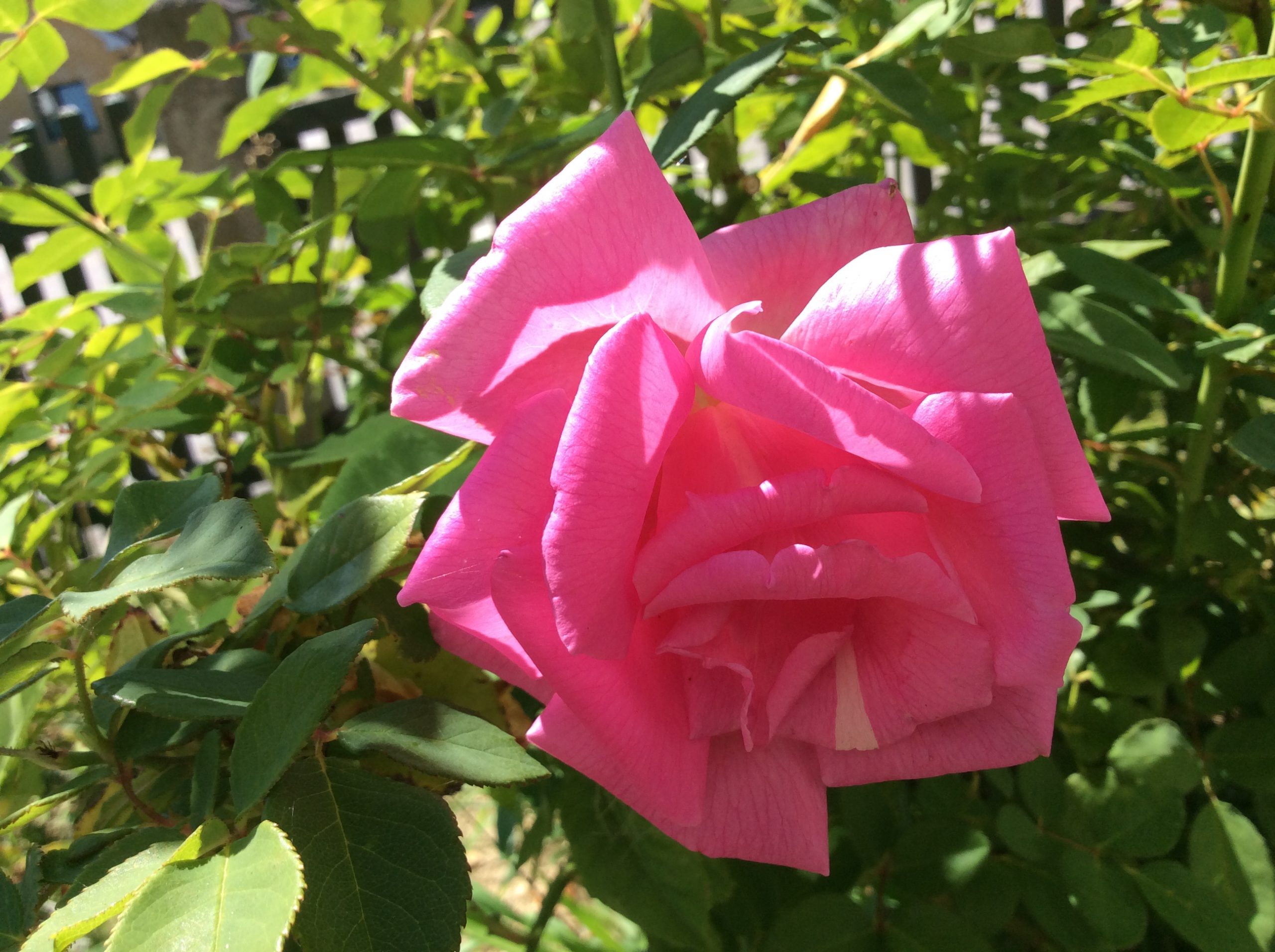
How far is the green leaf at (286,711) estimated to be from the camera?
1.09 feet

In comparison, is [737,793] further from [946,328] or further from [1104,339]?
[1104,339]

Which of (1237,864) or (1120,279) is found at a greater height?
(1120,279)

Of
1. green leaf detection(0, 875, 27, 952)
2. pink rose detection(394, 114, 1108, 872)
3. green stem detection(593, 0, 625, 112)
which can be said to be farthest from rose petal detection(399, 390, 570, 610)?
green stem detection(593, 0, 625, 112)

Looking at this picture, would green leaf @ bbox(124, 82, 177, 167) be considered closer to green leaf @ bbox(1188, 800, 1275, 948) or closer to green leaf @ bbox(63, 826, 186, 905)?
green leaf @ bbox(63, 826, 186, 905)

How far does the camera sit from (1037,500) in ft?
1.09

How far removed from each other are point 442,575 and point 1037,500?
0.23 meters

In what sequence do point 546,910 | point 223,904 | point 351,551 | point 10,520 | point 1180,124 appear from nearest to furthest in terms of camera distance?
point 223,904 < point 351,551 < point 1180,124 < point 10,520 < point 546,910

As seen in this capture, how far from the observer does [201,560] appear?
36cm

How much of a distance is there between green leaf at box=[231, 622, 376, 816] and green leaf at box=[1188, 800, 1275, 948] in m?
0.56

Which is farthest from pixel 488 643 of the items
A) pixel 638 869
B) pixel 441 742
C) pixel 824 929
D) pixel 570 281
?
pixel 824 929

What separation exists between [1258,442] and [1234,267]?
5.3 inches

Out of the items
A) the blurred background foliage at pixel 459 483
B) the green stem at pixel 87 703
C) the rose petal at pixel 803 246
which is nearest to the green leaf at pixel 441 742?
the blurred background foliage at pixel 459 483

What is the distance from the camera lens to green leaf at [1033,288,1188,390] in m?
0.51

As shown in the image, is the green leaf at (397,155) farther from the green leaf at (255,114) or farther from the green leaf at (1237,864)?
the green leaf at (1237,864)
